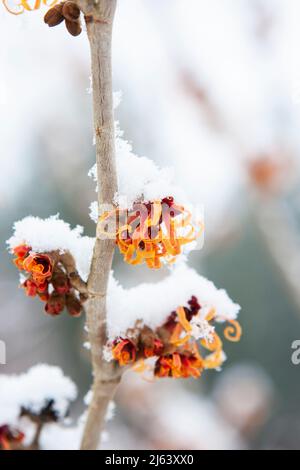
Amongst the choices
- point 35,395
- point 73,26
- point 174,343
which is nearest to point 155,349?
point 174,343

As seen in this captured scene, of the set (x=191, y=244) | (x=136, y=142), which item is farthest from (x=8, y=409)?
(x=136, y=142)

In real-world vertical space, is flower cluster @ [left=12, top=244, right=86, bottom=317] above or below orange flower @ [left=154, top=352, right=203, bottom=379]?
above

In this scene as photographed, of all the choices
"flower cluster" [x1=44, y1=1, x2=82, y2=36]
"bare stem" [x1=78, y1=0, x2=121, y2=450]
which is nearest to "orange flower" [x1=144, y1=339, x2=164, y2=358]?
"bare stem" [x1=78, y1=0, x2=121, y2=450]

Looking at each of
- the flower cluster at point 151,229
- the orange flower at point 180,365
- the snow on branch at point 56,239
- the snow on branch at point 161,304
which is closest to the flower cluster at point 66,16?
the flower cluster at point 151,229

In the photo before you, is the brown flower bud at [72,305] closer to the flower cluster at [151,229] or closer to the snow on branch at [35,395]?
the flower cluster at [151,229]

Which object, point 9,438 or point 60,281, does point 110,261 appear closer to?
point 60,281

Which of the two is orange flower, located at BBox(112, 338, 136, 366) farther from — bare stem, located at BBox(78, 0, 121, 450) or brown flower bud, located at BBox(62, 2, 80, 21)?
Answer: brown flower bud, located at BBox(62, 2, 80, 21)

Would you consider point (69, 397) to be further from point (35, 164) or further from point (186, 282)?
point (35, 164)
